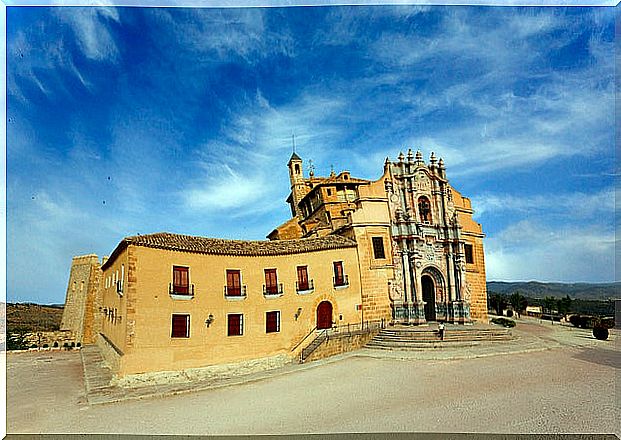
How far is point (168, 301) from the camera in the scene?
11.1 metres

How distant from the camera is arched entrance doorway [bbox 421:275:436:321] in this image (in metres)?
16.6

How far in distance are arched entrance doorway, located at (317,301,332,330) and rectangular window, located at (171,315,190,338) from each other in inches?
163

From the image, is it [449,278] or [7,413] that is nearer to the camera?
[7,413]

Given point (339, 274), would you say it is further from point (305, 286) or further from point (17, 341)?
point (17, 341)

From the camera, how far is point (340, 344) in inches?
533

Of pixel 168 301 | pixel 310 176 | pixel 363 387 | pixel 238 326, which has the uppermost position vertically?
pixel 310 176

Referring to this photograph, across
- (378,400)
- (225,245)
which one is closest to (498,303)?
(225,245)

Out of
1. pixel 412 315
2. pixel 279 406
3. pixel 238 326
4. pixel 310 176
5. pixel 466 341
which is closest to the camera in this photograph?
pixel 279 406

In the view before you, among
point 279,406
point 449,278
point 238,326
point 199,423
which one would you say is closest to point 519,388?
point 279,406

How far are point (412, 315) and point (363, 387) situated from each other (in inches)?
252

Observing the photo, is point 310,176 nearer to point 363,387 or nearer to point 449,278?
point 449,278

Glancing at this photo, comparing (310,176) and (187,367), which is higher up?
(310,176)

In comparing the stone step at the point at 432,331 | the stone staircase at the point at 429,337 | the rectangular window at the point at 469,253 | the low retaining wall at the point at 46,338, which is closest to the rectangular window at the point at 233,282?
the stone staircase at the point at 429,337

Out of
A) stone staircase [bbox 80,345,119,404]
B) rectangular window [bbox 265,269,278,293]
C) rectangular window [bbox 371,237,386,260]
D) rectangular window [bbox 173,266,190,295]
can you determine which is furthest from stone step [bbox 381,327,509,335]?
stone staircase [bbox 80,345,119,404]
